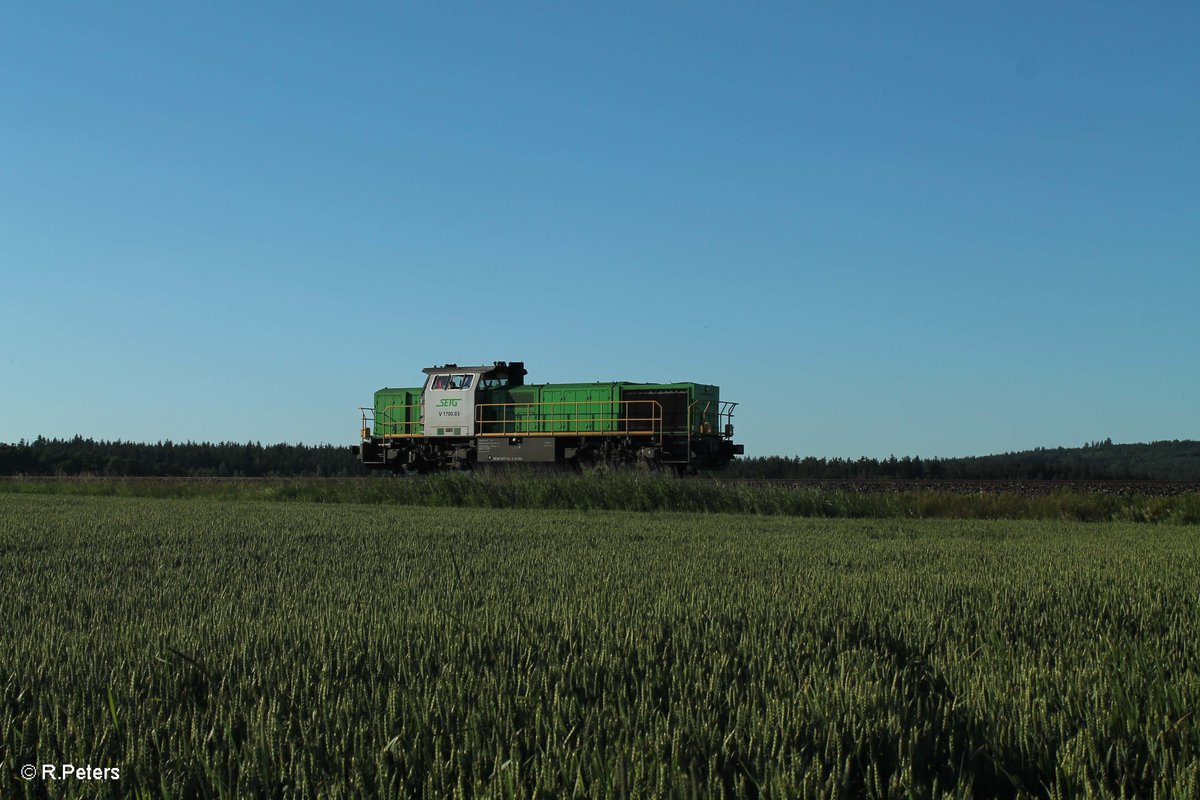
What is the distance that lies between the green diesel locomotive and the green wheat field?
21.0m

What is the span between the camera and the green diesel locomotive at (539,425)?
28344 mm

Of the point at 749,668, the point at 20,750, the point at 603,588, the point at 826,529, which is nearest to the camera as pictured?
the point at 20,750

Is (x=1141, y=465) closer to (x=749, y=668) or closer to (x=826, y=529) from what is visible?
(x=826, y=529)

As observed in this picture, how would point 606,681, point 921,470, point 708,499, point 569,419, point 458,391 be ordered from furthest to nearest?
point 921,470 < point 458,391 < point 569,419 < point 708,499 < point 606,681

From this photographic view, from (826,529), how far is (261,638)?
9585 mm

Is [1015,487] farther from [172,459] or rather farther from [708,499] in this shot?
[172,459]

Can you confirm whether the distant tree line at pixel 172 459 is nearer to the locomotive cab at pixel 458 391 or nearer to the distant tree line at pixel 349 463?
the distant tree line at pixel 349 463

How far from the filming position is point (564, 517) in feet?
49.4

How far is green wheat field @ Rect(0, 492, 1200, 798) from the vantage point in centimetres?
273

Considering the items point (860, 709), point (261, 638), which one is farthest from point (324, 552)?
point (860, 709)

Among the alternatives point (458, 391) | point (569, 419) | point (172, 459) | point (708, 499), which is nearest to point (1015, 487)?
point (569, 419)

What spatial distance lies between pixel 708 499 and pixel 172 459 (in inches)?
1909

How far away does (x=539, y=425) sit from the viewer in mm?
29734

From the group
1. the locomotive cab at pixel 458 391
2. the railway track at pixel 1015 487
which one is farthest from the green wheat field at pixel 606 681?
the locomotive cab at pixel 458 391
